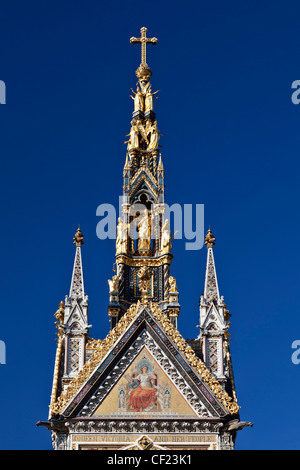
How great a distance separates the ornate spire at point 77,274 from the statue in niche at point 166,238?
9.18 ft

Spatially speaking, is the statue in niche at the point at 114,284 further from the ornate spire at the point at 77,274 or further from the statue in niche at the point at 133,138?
the statue in niche at the point at 133,138

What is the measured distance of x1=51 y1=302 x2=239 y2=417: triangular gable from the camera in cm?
2919

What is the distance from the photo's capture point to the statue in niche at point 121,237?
111 ft

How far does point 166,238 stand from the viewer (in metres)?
33.8

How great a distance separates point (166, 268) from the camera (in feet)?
109

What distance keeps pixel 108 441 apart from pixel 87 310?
391 cm

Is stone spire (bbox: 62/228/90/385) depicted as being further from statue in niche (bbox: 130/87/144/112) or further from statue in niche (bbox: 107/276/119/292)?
statue in niche (bbox: 130/87/144/112)

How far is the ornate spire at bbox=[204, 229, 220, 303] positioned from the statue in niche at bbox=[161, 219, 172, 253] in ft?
5.64

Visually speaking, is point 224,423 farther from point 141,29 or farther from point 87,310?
point 141,29

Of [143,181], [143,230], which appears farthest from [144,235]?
[143,181]

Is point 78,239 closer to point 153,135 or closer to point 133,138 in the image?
point 133,138

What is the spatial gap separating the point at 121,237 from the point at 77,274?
2.81 metres

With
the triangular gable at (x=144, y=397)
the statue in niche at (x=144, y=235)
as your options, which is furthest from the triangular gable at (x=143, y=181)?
the triangular gable at (x=144, y=397)
